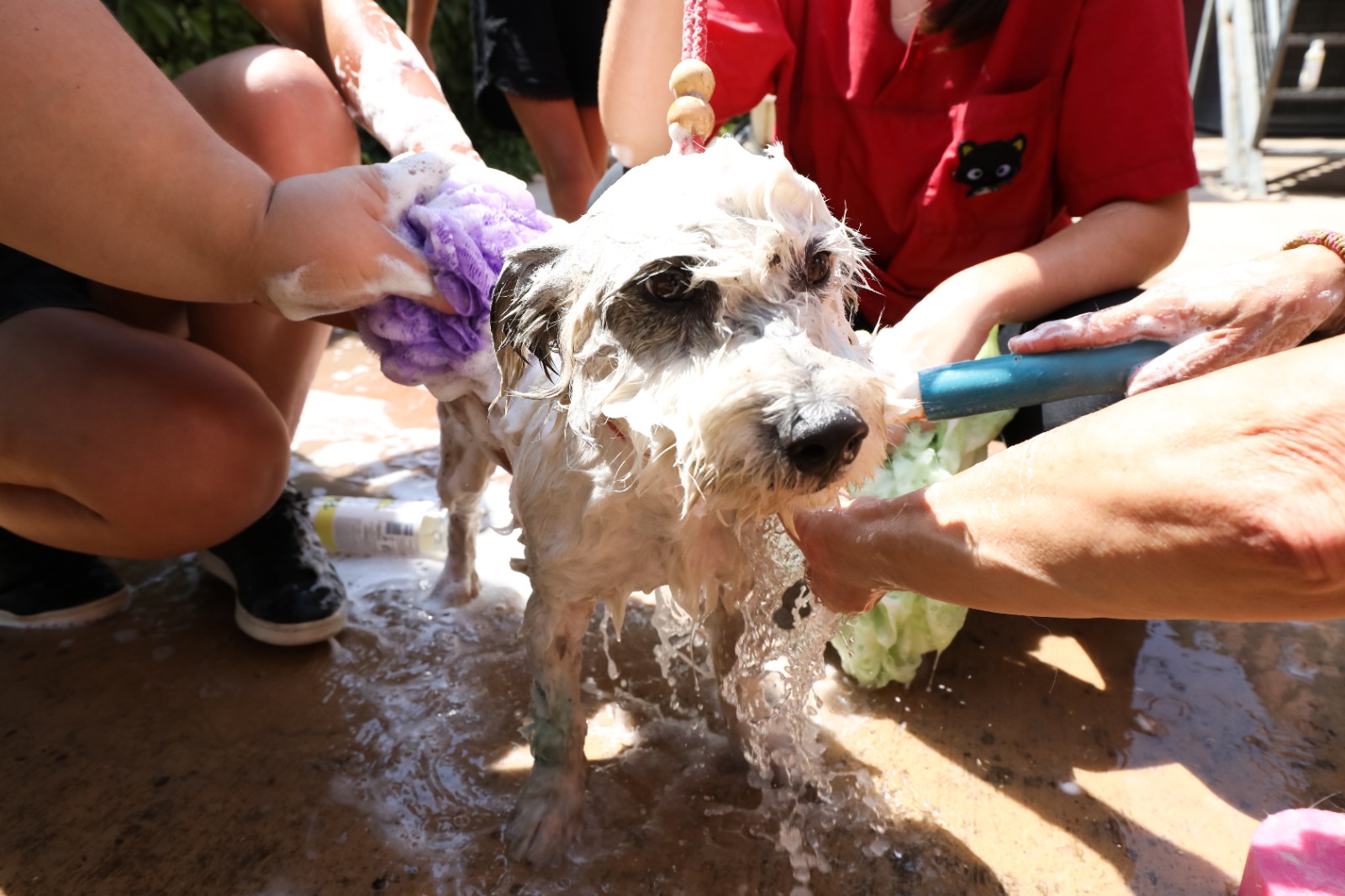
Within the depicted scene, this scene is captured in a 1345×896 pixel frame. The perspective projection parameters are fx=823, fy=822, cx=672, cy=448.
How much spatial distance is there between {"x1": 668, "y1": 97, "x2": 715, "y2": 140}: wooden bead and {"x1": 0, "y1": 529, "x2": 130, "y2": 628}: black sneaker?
272 cm

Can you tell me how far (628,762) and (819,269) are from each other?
157 centimetres

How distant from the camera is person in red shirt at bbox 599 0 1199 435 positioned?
8.21 ft

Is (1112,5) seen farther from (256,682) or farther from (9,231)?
(256,682)

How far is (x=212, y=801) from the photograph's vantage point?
2.32 meters

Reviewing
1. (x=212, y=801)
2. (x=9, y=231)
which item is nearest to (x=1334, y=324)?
(x=9, y=231)

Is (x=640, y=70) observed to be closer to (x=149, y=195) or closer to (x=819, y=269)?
(x=819, y=269)

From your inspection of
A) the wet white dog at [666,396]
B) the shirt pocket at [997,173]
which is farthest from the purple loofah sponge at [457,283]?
the shirt pocket at [997,173]

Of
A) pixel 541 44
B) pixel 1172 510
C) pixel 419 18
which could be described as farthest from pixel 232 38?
pixel 1172 510

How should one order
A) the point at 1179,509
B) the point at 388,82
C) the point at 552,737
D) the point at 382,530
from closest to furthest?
the point at 1179,509
the point at 552,737
the point at 388,82
the point at 382,530

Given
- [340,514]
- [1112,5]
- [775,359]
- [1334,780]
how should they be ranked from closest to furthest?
1. [775,359]
2. [1334,780]
3. [1112,5]
4. [340,514]

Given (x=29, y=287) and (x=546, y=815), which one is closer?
(x=546, y=815)

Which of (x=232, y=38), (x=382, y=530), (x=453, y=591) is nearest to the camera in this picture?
(x=453, y=591)

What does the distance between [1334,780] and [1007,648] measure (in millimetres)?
910

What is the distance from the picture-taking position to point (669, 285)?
1618 mm
